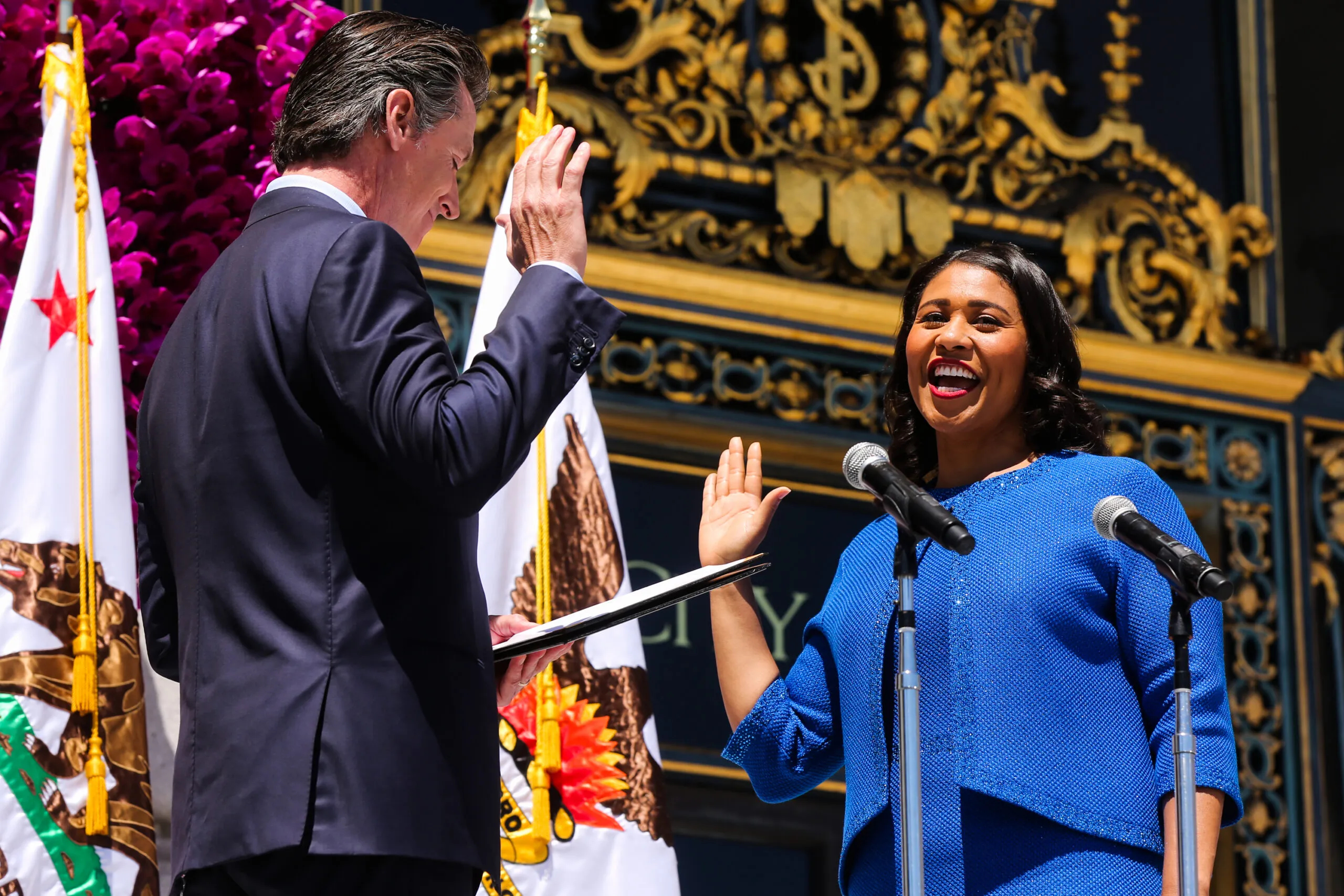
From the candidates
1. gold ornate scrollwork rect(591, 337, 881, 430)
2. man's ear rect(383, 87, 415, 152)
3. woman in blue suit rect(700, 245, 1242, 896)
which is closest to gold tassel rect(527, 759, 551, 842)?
woman in blue suit rect(700, 245, 1242, 896)

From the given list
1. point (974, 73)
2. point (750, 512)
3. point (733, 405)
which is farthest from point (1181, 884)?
point (974, 73)

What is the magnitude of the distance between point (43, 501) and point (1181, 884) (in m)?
1.99

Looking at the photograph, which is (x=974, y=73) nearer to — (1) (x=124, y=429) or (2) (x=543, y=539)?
(2) (x=543, y=539)

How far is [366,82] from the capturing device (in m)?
2.19

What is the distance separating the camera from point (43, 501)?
3439 millimetres

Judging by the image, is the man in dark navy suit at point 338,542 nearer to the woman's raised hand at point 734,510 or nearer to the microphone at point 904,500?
the microphone at point 904,500

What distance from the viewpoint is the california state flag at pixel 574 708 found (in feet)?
12.5

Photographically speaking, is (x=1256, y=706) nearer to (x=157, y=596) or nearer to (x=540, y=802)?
(x=540, y=802)

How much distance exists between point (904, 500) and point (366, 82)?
766 millimetres

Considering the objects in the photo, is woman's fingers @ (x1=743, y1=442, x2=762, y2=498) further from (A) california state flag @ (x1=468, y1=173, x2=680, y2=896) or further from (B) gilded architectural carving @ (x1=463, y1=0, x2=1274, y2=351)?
(B) gilded architectural carving @ (x1=463, y1=0, x2=1274, y2=351)

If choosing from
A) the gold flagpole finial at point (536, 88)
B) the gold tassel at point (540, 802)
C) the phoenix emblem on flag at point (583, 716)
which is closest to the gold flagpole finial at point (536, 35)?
the gold flagpole finial at point (536, 88)

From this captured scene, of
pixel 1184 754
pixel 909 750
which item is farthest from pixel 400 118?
pixel 1184 754

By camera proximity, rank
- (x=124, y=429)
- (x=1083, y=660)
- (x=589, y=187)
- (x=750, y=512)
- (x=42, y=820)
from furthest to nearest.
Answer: (x=589, y=187), (x=124, y=429), (x=42, y=820), (x=750, y=512), (x=1083, y=660)

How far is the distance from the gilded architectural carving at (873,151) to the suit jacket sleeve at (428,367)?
2924 mm
